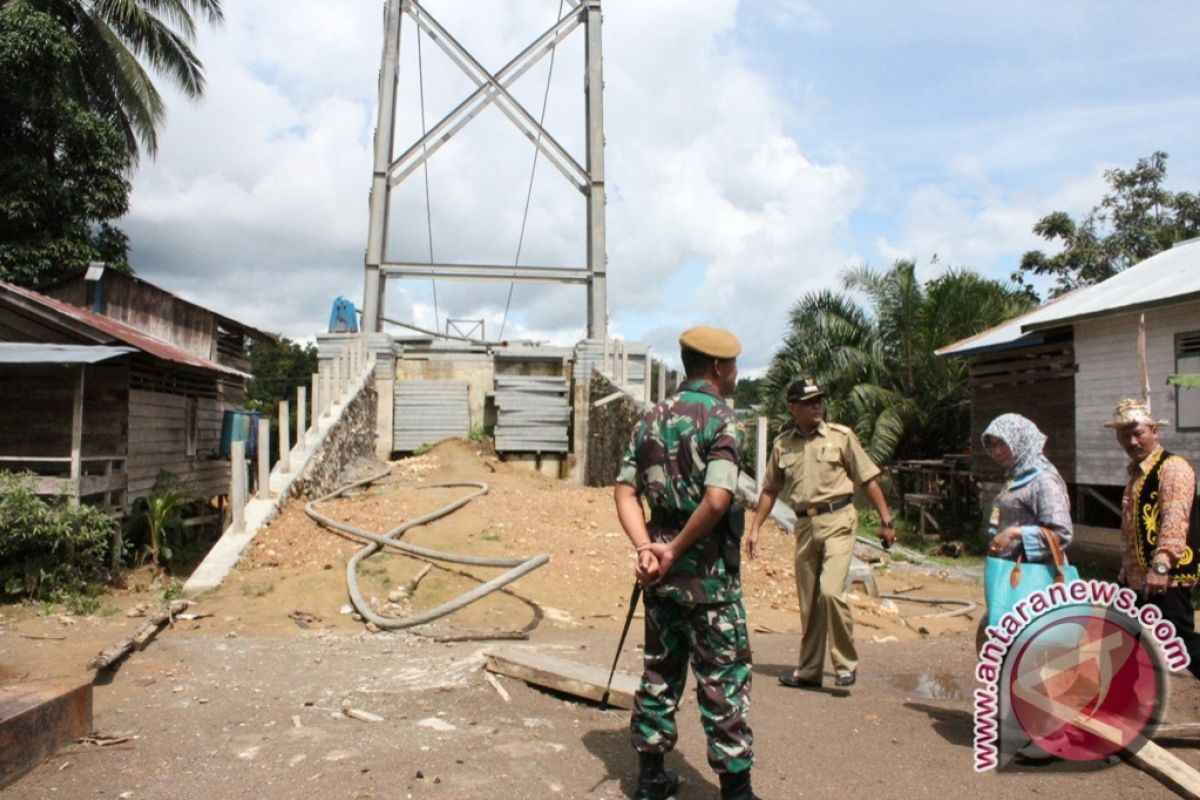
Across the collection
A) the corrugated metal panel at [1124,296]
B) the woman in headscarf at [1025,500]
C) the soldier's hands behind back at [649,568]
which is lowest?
the soldier's hands behind back at [649,568]

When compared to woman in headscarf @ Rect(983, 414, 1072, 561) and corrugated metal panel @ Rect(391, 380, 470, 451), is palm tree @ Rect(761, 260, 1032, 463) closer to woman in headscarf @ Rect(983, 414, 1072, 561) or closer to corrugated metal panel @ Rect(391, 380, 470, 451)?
corrugated metal panel @ Rect(391, 380, 470, 451)

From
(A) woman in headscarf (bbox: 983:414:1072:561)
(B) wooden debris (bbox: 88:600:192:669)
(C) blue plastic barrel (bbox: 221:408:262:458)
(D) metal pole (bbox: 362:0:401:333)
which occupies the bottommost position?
(B) wooden debris (bbox: 88:600:192:669)

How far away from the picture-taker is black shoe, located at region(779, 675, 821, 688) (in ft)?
17.5

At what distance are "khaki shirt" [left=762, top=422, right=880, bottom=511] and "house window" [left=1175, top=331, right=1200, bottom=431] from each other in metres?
10.5

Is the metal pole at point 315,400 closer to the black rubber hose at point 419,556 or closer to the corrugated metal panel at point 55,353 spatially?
the black rubber hose at point 419,556

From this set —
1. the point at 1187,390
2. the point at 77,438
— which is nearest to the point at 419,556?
the point at 77,438

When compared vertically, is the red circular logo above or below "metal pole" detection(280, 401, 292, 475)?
below

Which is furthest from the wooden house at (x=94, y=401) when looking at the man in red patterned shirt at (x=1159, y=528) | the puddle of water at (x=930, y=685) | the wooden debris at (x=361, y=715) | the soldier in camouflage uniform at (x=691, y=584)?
the man in red patterned shirt at (x=1159, y=528)

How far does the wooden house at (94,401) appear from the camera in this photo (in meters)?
12.4

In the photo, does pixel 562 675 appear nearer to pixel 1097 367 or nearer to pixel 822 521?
pixel 822 521

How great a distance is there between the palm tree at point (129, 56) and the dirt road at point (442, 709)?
54.9 ft

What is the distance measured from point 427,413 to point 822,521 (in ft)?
43.9

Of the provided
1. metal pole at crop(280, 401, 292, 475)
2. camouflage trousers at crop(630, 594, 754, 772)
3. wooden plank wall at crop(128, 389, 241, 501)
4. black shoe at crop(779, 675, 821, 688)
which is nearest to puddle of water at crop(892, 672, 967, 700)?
black shoe at crop(779, 675, 821, 688)

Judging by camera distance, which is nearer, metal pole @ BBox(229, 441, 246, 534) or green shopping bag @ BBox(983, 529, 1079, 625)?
green shopping bag @ BBox(983, 529, 1079, 625)
